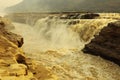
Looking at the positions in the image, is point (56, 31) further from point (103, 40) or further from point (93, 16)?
point (103, 40)

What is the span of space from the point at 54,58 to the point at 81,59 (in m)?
2.14

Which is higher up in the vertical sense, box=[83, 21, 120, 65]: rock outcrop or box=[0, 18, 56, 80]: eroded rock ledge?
box=[0, 18, 56, 80]: eroded rock ledge

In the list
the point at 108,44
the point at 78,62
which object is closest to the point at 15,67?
the point at 78,62

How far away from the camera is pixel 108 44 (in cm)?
1980

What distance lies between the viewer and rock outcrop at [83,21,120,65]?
18847 millimetres

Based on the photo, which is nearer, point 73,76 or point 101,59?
point 73,76

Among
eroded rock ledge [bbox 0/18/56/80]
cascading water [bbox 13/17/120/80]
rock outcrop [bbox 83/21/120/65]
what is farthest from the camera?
rock outcrop [bbox 83/21/120/65]

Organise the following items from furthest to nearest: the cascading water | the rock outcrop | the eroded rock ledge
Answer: the rock outcrop < the cascading water < the eroded rock ledge

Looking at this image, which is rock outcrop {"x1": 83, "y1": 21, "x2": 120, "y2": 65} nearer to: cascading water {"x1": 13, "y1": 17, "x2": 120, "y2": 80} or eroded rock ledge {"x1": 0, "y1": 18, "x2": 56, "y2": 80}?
cascading water {"x1": 13, "y1": 17, "x2": 120, "y2": 80}

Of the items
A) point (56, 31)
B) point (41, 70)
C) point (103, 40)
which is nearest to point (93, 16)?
point (56, 31)

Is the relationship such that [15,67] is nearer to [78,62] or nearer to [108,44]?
[78,62]

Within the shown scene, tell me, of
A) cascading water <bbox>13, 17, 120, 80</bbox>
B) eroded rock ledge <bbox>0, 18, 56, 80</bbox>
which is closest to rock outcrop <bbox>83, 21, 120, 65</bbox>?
cascading water <bbox>13, 17, 120, 80</bbox>

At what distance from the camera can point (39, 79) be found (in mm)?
10133

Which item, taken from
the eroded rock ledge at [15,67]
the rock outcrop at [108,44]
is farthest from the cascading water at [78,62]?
the eroded rock ledge at [15,67]
